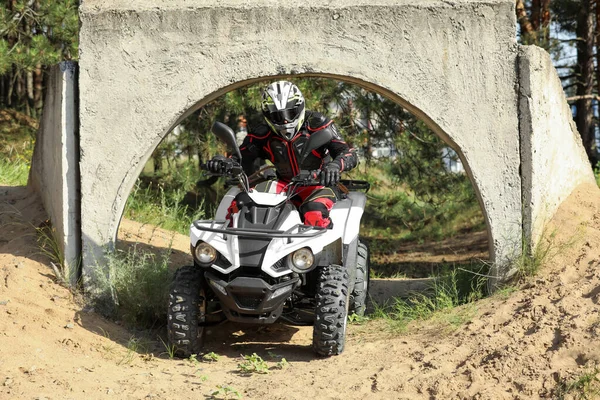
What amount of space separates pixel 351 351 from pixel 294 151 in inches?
61.5

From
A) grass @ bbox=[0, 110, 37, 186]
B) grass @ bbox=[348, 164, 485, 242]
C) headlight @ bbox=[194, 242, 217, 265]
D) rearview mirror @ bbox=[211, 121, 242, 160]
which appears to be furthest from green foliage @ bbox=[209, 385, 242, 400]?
grass @ bbox=[0, 110, 37, 186]

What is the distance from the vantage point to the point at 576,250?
19.1 feet

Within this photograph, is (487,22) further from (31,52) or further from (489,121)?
(31,52)

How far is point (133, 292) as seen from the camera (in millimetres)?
5934

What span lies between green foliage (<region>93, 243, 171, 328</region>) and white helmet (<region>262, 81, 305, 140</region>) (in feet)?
4.69

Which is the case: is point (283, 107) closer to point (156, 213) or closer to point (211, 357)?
point (211, 357)

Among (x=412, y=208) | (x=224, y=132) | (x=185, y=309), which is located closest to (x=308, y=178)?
(x=224, y=132)

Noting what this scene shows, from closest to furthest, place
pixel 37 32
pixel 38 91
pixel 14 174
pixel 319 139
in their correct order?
pixel 319 139
pixel 14 174
pixel 37 32
pixel 38 91

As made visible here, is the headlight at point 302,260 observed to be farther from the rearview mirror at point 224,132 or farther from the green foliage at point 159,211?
the green foliage at point 159,211

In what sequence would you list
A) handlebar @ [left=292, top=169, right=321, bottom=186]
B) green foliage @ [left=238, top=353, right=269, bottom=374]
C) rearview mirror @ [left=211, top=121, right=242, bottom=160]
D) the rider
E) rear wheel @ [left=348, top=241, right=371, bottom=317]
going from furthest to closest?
1. rear wheel @ [left=348, top=241, right=371, bottom=317]
2. the rider
3. handlebar @ [left=292, top=169, right=321, bottom=186]
4. green foliage @ [left=238, top=353, right=269, bottom=374]
5. rearview mirror @ [left=211, top=121, right=242, bottom=160]

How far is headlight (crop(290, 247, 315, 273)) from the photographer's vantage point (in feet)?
16.5

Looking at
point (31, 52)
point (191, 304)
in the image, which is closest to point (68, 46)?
point (31, 52)

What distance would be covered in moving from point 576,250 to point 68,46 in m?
7.20

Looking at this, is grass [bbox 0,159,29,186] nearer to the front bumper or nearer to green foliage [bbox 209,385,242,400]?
the front bumper
